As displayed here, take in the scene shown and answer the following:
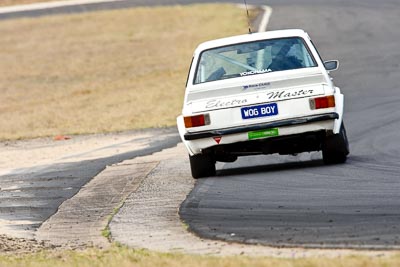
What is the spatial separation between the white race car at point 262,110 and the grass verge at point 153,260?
376 cm

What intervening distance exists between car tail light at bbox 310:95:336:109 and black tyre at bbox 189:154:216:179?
4.32 feet

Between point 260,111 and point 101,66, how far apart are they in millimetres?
23608

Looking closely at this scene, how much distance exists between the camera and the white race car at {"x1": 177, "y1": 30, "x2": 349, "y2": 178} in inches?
502

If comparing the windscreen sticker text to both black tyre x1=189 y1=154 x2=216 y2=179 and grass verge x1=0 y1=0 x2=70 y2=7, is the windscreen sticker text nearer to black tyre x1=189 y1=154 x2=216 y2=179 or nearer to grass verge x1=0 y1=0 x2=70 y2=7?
black tyre x1=189 y1=154 x2=216 y2=179

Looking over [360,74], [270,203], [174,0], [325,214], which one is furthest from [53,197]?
[174,0]

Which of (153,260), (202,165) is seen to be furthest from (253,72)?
(153,260)

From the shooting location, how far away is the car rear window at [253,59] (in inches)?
531

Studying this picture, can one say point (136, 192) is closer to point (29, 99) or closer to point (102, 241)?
point (102, 241)

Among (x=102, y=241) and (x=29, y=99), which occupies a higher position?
(x=102, y=241)

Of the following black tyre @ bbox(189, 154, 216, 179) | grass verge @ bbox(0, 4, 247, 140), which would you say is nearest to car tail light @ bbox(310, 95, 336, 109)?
black tyre @ bbox(189, 154, 216, 179)

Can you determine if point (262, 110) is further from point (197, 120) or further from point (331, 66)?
point (331, 66)

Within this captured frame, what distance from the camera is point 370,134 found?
650 inches

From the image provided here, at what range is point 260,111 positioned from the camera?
12820 mm

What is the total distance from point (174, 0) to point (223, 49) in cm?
3636
